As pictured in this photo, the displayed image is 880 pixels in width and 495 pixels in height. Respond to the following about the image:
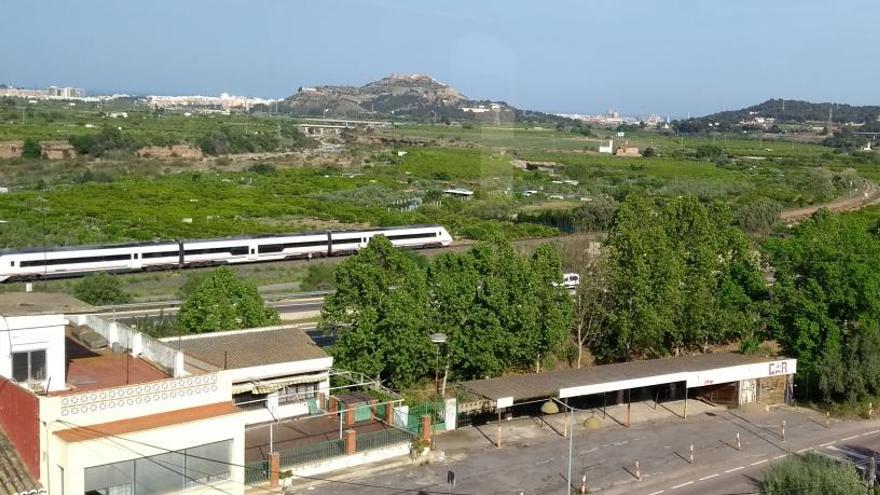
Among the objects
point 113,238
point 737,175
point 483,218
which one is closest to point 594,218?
point 483,218

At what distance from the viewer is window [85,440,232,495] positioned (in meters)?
14.6

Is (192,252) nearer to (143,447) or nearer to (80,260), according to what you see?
(80,260)

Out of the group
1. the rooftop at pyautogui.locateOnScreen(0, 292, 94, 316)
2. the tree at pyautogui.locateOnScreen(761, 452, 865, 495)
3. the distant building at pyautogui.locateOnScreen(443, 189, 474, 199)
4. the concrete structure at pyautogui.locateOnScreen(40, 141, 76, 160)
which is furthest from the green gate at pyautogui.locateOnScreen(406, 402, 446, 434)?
the concrete structure at pyautogui.locateOnScreen(40, 141, 76, 160)

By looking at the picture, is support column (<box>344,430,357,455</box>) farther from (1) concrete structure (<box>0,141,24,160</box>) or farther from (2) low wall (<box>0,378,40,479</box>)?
(1) concrete structure (<box>0,141,24,160</box>)

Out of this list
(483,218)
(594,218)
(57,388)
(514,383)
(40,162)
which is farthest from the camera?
(40,162)

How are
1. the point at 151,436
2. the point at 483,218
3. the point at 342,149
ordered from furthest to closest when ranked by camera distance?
1. the point at 342,149
2. the point at 483,218
3. the point at 151,436

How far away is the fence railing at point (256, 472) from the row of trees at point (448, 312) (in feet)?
18.5

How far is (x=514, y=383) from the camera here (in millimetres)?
23969

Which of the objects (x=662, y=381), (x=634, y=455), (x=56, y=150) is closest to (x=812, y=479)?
(x=634, y=455)

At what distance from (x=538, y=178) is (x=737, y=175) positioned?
23409 mm

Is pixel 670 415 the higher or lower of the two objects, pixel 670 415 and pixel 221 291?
the lower

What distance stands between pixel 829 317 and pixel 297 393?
16.1 meters

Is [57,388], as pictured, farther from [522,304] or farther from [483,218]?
[483,218]

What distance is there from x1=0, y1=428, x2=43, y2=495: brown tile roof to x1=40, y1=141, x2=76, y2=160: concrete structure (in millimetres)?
90552
